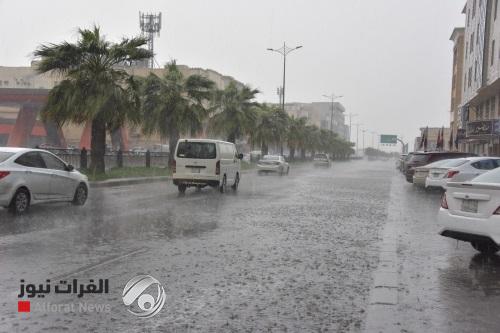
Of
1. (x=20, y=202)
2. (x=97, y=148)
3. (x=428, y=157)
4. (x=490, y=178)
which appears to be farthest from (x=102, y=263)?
(x=428, y=157)

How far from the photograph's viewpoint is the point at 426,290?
6078mm

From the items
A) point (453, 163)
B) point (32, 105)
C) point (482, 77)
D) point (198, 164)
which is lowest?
point (198, 164)

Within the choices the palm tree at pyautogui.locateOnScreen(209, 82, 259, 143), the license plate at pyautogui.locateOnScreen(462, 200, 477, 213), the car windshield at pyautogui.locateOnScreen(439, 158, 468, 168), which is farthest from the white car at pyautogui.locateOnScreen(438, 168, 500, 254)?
the palm tree at pyautogui.locateOnScreen(209, 82, 259, 143)

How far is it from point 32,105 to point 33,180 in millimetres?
64475

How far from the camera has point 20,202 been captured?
A: 11.7 meters

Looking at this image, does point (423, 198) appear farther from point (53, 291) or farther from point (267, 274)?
point (53, 291)

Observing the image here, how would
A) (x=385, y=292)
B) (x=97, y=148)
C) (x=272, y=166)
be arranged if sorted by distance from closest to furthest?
(x=385, y=292) < (x=97, y=148) < (x=272, y=166)

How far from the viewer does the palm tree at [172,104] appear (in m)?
32.0

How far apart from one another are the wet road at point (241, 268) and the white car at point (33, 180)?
1.29 ft

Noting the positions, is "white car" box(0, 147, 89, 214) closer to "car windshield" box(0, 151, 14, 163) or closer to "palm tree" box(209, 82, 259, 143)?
"car windshield" box(0, 151, 14, 163)

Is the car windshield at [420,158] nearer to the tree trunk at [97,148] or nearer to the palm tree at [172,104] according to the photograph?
the palm tree at [172,104]

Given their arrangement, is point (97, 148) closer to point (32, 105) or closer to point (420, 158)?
point (420, 158)

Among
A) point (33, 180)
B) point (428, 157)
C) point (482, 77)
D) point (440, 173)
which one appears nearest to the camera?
point (33, 180)

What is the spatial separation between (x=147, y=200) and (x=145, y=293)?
10550 mm
